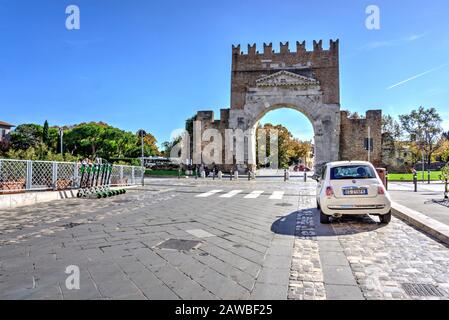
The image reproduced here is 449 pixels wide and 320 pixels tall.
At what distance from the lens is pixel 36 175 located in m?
11.3

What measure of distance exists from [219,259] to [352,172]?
4489mm

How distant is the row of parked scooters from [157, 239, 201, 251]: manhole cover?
343 inches

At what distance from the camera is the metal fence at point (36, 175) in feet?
33.0

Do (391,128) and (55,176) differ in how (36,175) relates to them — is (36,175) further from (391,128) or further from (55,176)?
(391,128)

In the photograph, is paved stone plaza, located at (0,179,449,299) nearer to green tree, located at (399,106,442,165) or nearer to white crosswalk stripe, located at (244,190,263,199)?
white crosswalk stripe, located at (244,190,263,199)

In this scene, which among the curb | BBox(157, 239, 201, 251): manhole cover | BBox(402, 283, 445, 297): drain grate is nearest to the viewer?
BBox(402, 283, 445, 297): drain grate

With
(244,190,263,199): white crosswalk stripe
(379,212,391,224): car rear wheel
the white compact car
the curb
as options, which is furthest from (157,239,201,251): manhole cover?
(244,190,263,199): white crosswalk stripe

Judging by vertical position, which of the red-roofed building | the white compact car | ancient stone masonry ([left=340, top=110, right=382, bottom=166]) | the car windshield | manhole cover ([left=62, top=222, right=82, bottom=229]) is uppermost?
the red-roofed building

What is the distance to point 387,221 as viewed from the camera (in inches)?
280

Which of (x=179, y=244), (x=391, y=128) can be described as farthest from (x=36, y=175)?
(x=391, y=128)

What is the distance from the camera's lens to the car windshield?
7.17m
